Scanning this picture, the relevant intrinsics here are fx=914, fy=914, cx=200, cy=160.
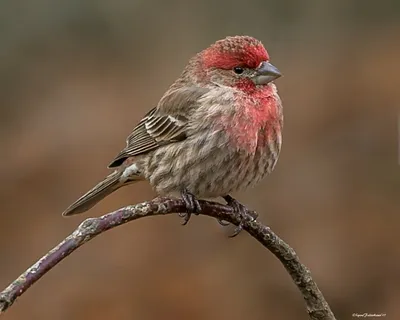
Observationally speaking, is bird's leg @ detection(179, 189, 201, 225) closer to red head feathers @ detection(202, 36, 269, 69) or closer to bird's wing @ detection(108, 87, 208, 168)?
bird's wing @ detection(108, 87, 208, 168)

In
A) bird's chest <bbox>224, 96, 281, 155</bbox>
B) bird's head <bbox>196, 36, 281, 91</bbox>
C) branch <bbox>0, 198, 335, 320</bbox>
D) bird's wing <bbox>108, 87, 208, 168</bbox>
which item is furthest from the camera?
bird's wing <bbox>108, 87, 208, 168</bbox>

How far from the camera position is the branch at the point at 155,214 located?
2012 mm

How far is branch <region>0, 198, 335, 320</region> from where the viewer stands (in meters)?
2.01

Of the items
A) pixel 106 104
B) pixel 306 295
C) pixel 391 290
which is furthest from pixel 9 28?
pixel 306 295

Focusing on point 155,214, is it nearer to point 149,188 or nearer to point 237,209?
point 237,209

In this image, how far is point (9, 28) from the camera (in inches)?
389

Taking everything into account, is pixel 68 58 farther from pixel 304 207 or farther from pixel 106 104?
pixel 304 207

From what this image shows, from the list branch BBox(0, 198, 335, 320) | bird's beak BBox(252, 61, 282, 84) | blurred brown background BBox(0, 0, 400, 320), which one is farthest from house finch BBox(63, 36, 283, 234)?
blurred brown background BBox(0, 0, 400, 320)

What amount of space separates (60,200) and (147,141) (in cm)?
323

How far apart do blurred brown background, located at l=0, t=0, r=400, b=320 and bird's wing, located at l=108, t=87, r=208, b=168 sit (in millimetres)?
1765

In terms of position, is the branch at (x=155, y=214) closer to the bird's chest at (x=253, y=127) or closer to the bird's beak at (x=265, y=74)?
the bird's chest at (x=253, y=127)

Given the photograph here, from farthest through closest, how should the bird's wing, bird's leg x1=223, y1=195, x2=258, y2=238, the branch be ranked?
the bird's wing < bird's leg x1=223, y1=195, x2=258, y2=238 < the branch

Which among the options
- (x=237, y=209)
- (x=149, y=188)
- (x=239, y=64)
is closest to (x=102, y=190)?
(x=239, y=64)

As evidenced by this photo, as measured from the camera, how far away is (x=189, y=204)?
3.87 meters
